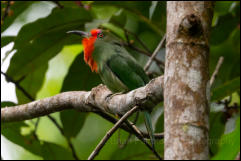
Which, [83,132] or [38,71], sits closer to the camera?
[38,71]

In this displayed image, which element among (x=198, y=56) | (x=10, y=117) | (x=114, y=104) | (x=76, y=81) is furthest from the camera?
(x=76, y=81)

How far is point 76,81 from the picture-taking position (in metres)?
3.54

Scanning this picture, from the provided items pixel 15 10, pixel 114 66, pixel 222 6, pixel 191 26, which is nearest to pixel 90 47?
pixel 114 66

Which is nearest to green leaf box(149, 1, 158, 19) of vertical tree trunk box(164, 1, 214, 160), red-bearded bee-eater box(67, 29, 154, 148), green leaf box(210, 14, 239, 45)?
red-bearded bee-eater box(67, 29, 154, 148)

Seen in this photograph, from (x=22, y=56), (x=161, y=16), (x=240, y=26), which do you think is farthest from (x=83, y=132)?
(x=240, y=26)

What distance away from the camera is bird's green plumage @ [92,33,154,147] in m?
2.79

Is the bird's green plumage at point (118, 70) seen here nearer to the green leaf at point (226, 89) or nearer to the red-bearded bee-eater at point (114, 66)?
the red-bearded bee-eater at point (114, 66)

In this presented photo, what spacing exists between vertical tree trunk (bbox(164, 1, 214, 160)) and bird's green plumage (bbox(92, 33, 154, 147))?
1464 millimetres

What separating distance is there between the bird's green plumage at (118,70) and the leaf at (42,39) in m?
0.47

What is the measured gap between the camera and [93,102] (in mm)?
2252

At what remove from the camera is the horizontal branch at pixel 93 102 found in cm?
167

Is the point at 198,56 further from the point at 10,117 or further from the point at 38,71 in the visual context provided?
the point at 38,71

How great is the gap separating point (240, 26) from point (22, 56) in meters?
1.65

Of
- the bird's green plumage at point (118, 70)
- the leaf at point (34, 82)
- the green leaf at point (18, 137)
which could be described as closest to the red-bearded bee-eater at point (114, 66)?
the bird's green plumage at point (118, 70)
